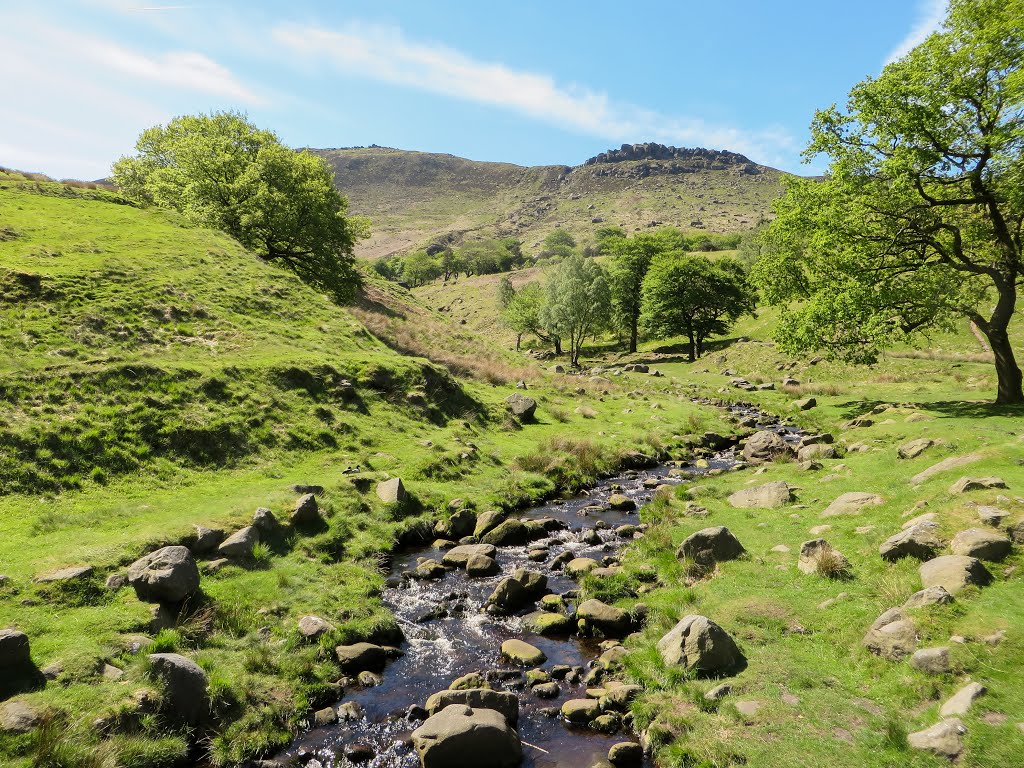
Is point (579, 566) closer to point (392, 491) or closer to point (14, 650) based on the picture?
point (392, 491)

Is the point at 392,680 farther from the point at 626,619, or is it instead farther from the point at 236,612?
the point at 626,619

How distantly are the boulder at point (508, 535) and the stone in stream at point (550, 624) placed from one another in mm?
5370

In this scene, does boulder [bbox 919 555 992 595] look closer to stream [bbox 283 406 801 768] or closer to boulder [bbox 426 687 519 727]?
stream [bbox 283 406 801 768]

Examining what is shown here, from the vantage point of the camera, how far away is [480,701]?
1061 centimetres

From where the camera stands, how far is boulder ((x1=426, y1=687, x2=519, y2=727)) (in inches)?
417

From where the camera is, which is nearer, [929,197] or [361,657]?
[361,657]

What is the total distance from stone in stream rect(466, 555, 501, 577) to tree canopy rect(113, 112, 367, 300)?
1656 inches

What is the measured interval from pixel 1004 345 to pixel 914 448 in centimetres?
1134

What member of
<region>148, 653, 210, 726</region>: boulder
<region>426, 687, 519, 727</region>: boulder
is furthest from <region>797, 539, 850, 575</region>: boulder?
<region>148, 653, 210, 726</region>: boulder

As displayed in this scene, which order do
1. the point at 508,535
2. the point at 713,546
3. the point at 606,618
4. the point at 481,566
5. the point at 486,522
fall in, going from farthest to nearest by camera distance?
the point at 486,522
the point at 508,535
the point at 481,566
the point at 713,546
the point at 606,618

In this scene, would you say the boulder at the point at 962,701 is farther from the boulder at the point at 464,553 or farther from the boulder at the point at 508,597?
the boulder at the point at 464,553

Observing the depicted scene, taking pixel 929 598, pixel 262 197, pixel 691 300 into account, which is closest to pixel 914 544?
pixel 929 598

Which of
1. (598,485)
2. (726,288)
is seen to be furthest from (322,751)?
(726,288)

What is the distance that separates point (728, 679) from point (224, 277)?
40.4 metres
